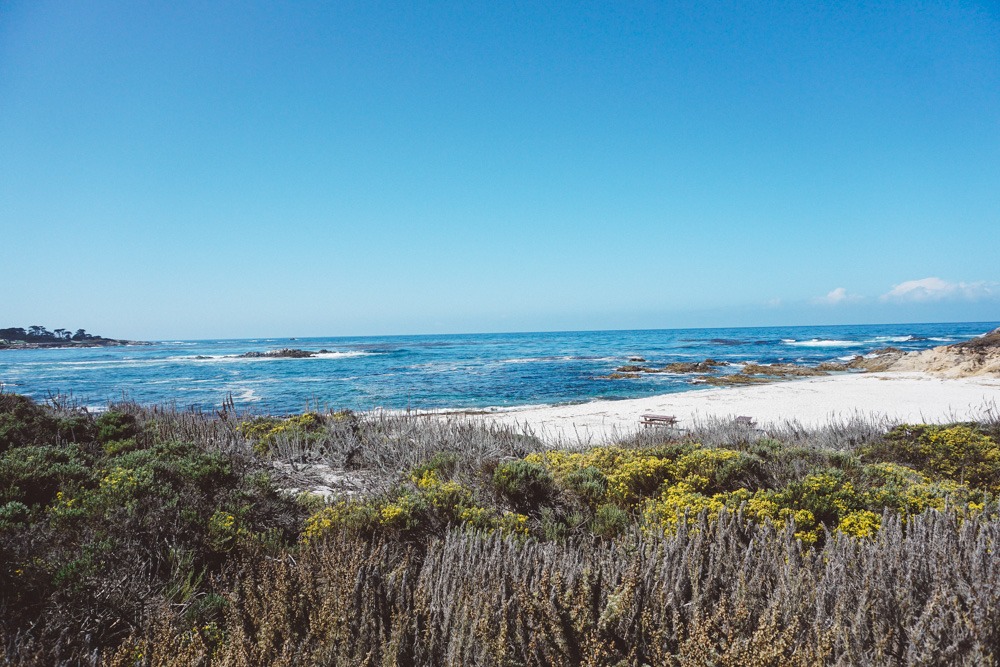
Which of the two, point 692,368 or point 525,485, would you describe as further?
point 692,368

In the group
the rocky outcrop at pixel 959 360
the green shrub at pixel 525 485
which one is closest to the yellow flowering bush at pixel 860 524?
the green shrub at pixel 525 485

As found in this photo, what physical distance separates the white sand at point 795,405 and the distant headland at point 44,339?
312ft

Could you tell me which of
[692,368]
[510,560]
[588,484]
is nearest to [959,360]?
[692,368]

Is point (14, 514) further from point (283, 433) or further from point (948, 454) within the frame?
point (948, 454)

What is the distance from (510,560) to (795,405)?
54.8 ft

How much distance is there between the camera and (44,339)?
90875 mm

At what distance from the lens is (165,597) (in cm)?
319

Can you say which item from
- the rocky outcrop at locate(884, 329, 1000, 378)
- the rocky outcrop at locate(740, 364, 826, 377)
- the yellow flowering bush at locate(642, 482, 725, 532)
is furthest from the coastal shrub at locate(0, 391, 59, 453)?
the rocky outcrop at locate(884, 329, 1000, 378)

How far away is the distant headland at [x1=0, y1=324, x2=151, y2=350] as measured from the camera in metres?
81.2

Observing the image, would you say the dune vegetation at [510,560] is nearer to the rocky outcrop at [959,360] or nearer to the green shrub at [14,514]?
the green shrub at [14,514]

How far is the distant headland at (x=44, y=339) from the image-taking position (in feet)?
267

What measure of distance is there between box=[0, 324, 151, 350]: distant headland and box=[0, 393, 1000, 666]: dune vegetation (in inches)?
3887

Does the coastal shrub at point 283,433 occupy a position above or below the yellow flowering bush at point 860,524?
below

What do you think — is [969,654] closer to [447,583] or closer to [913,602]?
[913,602]
